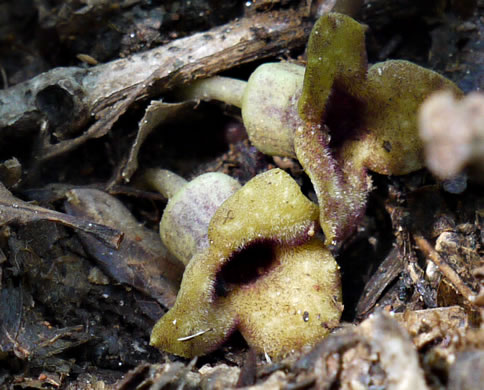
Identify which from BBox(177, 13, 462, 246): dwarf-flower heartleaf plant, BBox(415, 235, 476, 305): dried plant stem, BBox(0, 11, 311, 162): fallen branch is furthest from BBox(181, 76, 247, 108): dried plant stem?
BBox(415, 235, 476, 305): dried plant stem

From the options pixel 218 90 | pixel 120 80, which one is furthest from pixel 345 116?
pixel 120 80

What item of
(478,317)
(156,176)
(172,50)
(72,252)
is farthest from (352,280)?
(172,50)

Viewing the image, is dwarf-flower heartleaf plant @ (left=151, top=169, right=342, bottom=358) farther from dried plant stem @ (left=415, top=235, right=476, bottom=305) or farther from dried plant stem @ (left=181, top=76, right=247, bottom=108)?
dried plant stem @ (left=181, top=76, right=247, bottom=108)

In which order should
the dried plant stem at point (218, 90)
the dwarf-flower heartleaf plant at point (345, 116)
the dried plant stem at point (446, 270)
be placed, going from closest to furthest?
the dried plant stem at point (446, 270) → the dwarf-flower heartleaf plant at point (345, 116) → the dried plant stem at point (218, 90)

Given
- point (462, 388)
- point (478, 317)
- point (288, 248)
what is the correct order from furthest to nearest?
point (288, 248)
point (478, 317)
point (462, 388)

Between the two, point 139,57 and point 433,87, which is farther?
point 139,57

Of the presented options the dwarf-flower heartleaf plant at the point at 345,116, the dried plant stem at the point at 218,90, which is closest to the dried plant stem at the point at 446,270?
the dwarf-flower heartleaf plant at the point at 345,116

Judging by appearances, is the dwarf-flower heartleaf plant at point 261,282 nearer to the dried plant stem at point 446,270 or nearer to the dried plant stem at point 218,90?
the dried plant stem at point 446,270

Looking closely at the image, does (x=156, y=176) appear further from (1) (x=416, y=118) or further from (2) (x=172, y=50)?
(1) (x=416, y=118)
